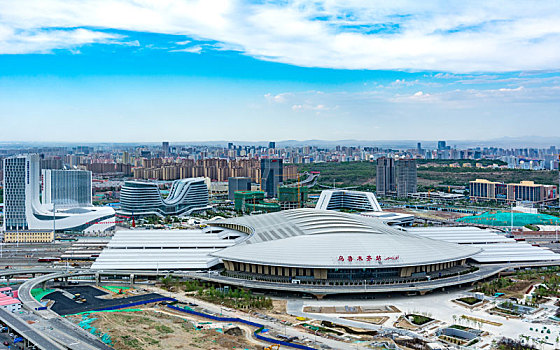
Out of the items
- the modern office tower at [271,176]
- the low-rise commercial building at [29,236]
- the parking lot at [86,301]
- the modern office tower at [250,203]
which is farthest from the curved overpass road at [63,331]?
the modern office tower at [271,176]

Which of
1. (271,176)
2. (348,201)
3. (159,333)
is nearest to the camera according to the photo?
(159,333)

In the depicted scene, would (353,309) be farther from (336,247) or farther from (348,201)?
(348,201)

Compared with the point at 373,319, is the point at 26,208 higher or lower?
higher

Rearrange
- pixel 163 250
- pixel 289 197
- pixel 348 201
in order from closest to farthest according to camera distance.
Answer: pixel 163 250
pixel 289 197
pixel 348 201

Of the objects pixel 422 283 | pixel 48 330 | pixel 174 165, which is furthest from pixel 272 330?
pixel 174 165

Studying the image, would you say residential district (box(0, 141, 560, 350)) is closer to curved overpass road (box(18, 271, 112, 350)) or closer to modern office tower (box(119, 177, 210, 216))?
curved overpass road (box(18, 271, 112, 350))

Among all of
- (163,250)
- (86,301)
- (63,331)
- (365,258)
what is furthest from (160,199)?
(63,331)

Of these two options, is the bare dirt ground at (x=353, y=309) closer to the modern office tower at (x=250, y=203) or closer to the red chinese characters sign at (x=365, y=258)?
the red chinese characters sign at (x=365, y=258)

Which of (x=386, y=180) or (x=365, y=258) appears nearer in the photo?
(x=365, y=258)
